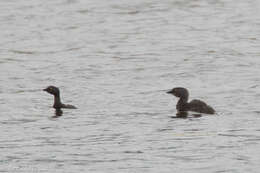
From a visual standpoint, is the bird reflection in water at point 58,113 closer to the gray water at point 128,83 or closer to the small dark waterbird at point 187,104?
the gray water at point 128,83

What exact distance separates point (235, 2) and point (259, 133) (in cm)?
2592

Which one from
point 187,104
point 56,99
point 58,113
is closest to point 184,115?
point 187,104

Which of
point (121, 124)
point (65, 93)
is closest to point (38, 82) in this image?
point (65, 93)

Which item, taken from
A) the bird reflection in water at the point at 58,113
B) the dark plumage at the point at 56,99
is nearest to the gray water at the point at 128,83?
the bird reflection in water at the point at 58,113

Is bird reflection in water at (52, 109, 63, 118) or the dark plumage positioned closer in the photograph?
bird reflection in water at (52, 109, 63, 118)

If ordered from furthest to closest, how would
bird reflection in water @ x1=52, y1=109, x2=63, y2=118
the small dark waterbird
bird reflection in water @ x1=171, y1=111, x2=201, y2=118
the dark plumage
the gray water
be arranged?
the dark plumage
bird reflection in water @ x1=52, y1=109, x2=63, y2=118
bird reflection in water @ x1=171, y1=111, x2=201, y2=118
the small dark waterbird
the gray water

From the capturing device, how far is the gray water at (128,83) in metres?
20.2

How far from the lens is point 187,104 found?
25.6 metres

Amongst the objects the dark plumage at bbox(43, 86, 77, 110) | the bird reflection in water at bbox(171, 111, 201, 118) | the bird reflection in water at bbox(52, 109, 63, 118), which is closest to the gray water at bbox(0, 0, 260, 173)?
the bird reflection in water at bbox(52, 109, 63, 118)

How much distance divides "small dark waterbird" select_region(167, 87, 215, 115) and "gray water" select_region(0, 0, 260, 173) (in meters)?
0.26

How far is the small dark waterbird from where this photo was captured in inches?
969

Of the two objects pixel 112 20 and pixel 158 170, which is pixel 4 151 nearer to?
pixel 158 170

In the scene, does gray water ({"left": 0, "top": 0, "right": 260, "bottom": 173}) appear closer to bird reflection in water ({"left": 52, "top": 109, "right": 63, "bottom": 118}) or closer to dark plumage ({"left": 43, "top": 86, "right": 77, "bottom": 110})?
bird reflection in water ({"left": 52, "top": 109, "right": 63, "bottom": 118})

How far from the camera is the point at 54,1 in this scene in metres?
47.5
